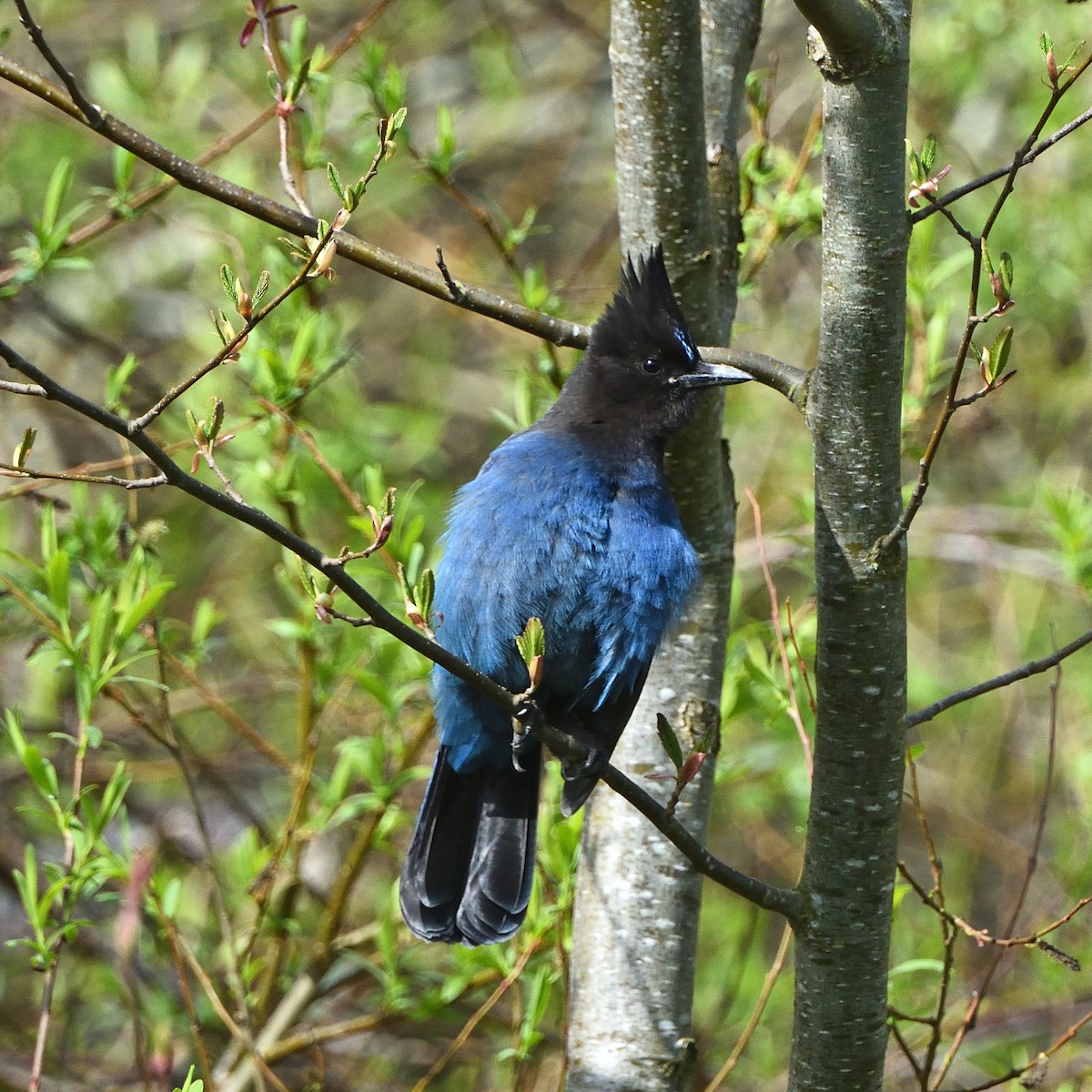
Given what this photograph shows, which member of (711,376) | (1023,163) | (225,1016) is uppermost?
(711,376)

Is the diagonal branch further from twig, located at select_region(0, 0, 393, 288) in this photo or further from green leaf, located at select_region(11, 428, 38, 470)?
Result: twig, located at select_region(0, 0, 393, 288)

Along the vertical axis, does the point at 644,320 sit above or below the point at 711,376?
above

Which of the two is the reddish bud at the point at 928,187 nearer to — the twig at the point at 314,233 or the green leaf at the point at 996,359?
the green leaf at the point at 996,359

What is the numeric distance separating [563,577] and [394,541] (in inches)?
25.6

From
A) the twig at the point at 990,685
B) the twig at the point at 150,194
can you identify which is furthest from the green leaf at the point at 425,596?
the twig at the point at 150,194

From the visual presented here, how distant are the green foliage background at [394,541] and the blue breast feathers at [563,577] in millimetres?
215

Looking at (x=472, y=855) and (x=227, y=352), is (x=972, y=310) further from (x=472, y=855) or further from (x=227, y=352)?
(x=472, y=855)

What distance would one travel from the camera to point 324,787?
12.9 ft

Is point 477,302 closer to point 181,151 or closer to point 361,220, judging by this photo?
point 181,151

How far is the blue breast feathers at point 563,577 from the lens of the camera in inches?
122

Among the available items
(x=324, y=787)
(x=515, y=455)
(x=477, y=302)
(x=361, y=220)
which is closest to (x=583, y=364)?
(x=515, y=455)

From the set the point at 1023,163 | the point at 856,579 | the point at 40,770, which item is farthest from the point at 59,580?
the point at 1023,163

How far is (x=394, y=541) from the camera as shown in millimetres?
3607

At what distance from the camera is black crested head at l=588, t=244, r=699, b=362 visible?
3.11 meters
